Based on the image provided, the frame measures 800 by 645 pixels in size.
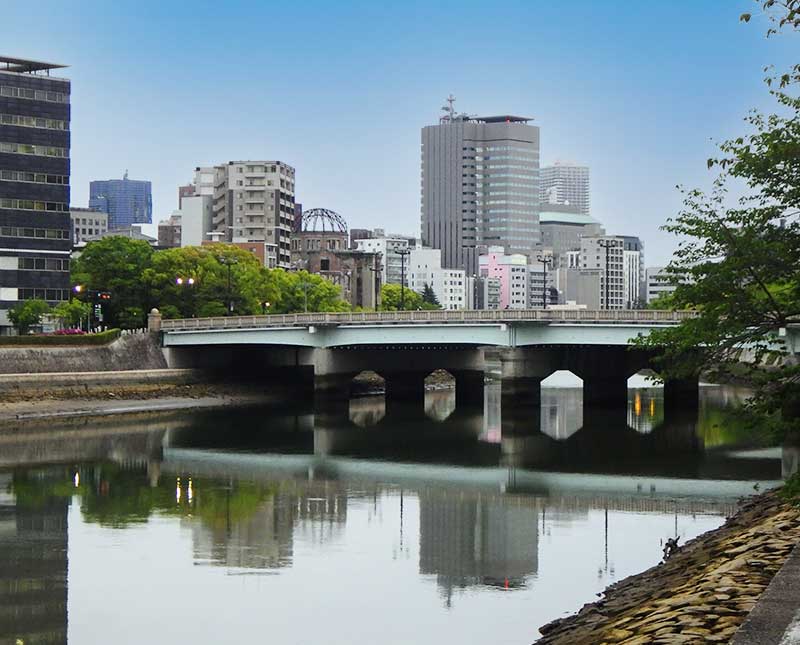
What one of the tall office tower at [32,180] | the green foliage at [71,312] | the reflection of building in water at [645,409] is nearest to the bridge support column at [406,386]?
the reflection of building in water at [645,409]

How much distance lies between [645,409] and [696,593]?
6954 cm

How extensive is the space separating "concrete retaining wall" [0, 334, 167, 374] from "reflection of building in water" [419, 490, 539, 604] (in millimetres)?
38079

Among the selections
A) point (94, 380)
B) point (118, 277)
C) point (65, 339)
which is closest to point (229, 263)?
point (118, 277)

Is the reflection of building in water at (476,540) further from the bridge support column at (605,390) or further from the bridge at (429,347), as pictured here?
the bridge support column at (605,390)

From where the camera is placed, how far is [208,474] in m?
53.5

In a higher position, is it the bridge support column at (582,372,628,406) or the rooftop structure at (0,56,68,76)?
the rooftop structure at (0,56,68,76)

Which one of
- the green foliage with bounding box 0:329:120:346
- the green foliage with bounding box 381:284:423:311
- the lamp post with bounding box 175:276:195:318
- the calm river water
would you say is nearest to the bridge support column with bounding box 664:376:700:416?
the calm river water

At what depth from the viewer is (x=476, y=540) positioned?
38.3 metres

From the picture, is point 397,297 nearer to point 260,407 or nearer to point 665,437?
point 260,407

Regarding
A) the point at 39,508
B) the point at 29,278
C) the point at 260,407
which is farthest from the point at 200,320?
the point at 39,508

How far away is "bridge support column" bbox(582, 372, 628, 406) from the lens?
286ft

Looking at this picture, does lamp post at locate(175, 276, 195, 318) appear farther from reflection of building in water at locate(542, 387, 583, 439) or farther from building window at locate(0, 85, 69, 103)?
reflection of building in water at locate(542, 387, 583, 439)

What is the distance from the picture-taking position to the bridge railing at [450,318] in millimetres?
73562

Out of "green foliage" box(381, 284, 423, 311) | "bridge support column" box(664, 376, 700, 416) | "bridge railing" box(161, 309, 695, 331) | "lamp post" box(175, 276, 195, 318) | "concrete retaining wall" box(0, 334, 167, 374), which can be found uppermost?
"green foliage" box(381, 284, 423, 311)
